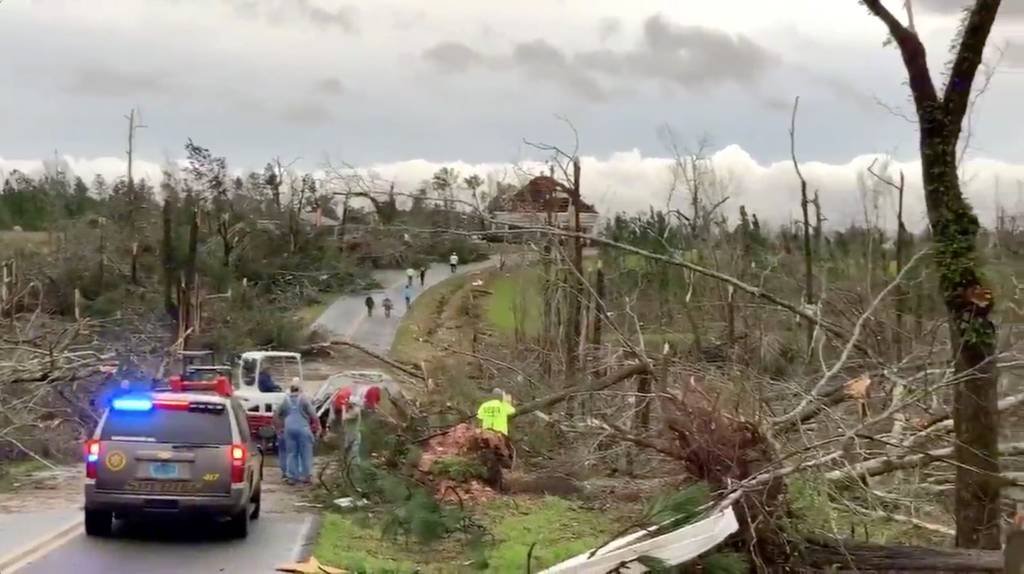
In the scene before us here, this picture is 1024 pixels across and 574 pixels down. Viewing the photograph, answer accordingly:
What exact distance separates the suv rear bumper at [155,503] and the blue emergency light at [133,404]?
80cm

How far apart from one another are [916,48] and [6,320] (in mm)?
18900

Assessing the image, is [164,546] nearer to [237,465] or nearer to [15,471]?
[237,465]

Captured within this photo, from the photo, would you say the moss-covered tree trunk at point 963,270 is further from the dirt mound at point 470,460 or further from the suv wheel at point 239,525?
the suv wheel at point 239,525

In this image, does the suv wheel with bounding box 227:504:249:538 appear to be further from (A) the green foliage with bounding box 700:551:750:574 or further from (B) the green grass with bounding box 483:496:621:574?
(A) the green foliage with bounding box 700:551:750:574

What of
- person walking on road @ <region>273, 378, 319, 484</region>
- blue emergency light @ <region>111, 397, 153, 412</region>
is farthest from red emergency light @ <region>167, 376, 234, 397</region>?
blue emergency light @ <region>111, 397, 153, 412</region>

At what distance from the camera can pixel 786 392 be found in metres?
10.7

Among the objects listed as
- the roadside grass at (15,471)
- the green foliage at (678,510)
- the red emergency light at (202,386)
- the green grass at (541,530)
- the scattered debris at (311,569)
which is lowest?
the roadside grass at (15,471)

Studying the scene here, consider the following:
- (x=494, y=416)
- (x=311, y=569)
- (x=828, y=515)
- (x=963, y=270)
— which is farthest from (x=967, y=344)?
(x=494, y=416)

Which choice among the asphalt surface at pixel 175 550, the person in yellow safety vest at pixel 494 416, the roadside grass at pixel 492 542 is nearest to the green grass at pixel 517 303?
the person in yellow safety vest at pixel 494 416

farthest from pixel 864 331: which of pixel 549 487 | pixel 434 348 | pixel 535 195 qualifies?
pixel 434 348

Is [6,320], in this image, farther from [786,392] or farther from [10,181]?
[10,181]

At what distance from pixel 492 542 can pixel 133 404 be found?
3.92 metres

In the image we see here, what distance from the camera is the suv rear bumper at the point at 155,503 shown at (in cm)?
1091

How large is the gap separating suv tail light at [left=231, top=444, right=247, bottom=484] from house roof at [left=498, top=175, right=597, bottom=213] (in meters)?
9.34
